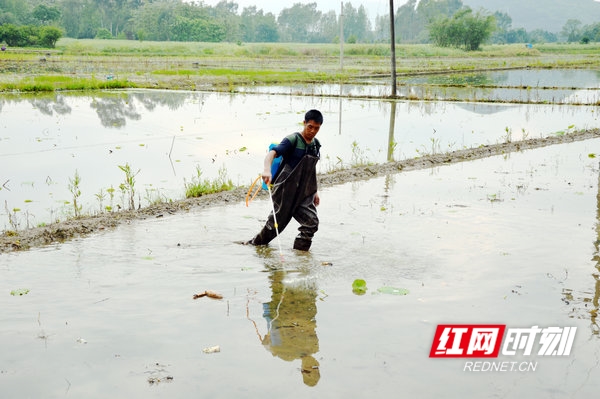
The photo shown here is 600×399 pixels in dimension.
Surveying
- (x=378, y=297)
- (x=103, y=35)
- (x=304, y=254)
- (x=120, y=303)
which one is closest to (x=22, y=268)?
(x=120, y=303)

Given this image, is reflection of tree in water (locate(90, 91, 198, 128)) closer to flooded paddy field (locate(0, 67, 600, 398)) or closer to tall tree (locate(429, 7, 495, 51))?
flooded paddy field (locate(0, 67, 600, 398))

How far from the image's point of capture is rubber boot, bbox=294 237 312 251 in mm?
5680

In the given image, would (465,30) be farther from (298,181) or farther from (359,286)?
(359,286)

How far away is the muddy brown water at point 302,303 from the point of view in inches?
135

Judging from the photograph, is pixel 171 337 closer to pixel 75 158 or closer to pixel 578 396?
pixel 578 396

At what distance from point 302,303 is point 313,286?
1.20ft

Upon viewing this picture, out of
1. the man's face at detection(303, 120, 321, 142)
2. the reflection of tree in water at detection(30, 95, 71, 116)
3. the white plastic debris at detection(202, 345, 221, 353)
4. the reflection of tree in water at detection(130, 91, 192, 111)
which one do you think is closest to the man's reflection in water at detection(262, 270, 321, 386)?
the white plastic debris at detection(202, 345, 221, 353)

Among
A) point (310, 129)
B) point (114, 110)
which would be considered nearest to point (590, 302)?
point (310, 129)

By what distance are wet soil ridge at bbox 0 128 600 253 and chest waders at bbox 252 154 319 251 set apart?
2035mm

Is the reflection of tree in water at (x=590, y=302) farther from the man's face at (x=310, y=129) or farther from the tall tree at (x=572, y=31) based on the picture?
the tall tree at (x=572, y=31)

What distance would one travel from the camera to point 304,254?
5.69 metres

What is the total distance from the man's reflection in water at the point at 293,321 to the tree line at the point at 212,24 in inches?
1144

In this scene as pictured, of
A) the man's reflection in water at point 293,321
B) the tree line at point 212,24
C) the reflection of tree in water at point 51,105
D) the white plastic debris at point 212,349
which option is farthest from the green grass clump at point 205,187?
the tree line at point 212,24

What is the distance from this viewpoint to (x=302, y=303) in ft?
15.0
